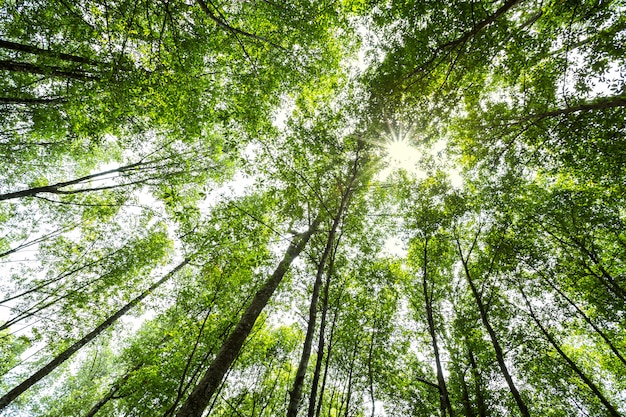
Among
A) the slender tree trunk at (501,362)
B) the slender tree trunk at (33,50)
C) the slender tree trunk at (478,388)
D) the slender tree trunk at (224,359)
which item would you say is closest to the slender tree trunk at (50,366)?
the slender tree trunk at (224,359)

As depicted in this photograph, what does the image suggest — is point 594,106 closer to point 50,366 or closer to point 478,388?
point 478,388

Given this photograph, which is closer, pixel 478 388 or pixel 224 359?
pixel 224 359

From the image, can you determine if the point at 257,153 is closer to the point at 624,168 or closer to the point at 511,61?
the point at 511,61

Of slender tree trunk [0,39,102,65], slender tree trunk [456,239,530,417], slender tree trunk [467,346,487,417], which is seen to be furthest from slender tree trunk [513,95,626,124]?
slender tree trunk [0,39,102,65]

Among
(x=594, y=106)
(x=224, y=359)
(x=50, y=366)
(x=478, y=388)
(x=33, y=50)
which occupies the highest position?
(x=594, y=106)

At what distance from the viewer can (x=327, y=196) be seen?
31.3ft

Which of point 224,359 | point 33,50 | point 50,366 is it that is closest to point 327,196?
point 224,359

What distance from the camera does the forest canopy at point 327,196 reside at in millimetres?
6617

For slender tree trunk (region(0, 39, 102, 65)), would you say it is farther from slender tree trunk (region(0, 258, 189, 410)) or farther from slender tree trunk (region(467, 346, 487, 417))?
slender tree trunk (region(467, 346, 487, 417))

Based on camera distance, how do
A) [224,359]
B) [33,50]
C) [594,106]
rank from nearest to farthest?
[594,106] → [33,50] → [224,359]

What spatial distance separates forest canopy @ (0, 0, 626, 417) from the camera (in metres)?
6.62

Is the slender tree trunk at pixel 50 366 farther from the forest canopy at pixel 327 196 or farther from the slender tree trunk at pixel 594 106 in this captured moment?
the slender tree trunk at pixel 594 106

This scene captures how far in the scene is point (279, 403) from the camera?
17062 millimetres

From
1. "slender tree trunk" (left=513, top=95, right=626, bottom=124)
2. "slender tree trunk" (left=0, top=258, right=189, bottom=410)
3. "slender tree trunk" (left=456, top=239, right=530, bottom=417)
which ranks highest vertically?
"slender tree trunk" (left=513, top=95, right=626, bottom=124)
